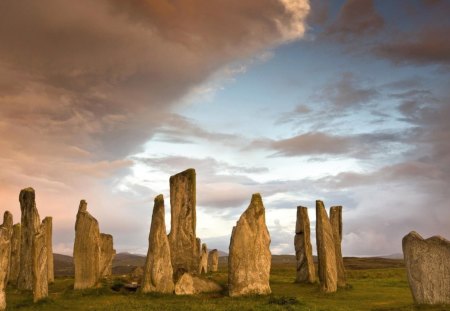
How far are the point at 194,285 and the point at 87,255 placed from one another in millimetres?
8338

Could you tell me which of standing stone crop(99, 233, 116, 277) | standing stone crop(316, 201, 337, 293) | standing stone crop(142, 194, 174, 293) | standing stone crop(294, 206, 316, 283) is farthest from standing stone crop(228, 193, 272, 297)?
standing stone crop(99, 233, 116, 277)

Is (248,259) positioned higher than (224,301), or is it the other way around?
(248,259)

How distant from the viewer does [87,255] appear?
3559 centimetres

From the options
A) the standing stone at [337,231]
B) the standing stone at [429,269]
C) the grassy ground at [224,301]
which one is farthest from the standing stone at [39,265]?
the standing stone at [337,231]

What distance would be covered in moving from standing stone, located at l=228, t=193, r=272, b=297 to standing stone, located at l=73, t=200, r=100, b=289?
1030 cm

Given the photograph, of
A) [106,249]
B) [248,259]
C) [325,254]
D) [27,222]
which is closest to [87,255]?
[27,222]

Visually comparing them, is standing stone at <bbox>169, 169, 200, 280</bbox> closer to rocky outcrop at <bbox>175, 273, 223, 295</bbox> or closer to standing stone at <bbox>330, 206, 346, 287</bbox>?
rocky outcrop at <bbox>175, 273, 223, 295</bbox>

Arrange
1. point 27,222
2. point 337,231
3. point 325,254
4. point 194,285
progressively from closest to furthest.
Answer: point 194,285 < point 325,254 < point 27,222 < point 337,231

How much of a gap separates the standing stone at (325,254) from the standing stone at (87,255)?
15841mm

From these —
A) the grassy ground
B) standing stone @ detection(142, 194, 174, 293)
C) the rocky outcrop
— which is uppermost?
standing stone @ detection(142, 194, 174, 293)

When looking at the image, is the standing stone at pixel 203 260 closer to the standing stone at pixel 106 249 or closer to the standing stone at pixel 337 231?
the standing stone at pixel 106 249

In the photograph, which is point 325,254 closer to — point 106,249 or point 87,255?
point 87,255

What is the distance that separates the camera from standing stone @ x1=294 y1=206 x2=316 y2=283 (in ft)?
142

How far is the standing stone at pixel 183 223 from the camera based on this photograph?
37906mm
